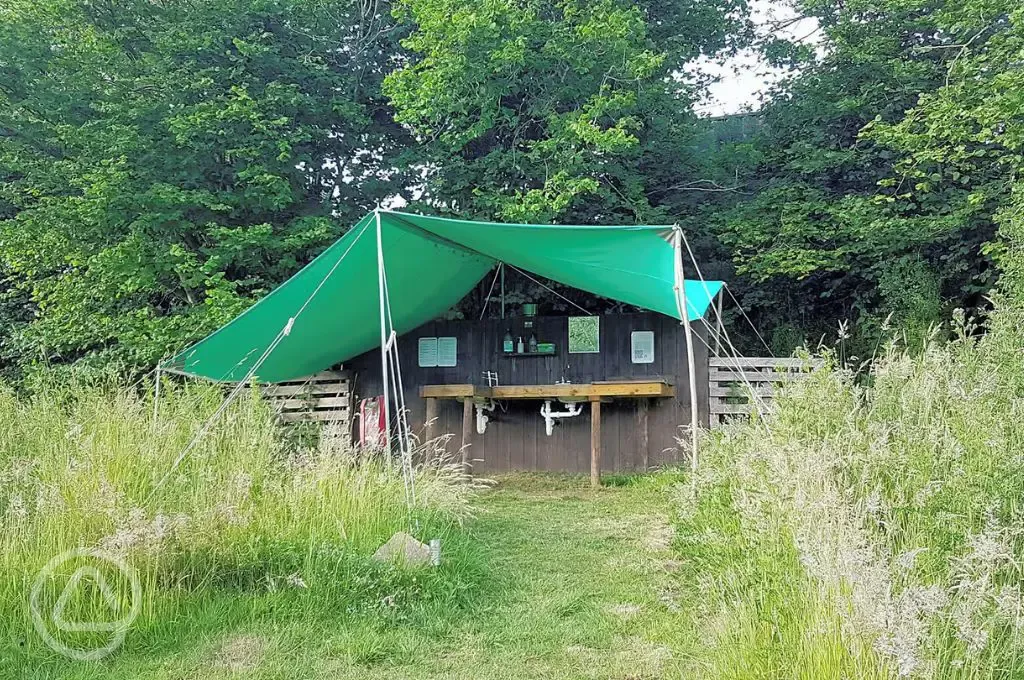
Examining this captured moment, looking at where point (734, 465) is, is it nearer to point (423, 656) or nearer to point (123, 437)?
point (423, 656)

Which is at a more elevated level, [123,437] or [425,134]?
[425,134]

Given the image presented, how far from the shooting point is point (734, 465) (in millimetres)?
3186

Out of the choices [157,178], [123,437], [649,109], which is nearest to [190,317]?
[157,178]

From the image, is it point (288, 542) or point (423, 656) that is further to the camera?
point (288, 542)

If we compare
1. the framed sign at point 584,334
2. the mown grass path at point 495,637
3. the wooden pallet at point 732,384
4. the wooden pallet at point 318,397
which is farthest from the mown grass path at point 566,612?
the wooden pallet at point 318,397

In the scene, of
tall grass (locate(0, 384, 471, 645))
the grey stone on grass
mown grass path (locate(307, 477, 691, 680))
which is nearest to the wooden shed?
mown grass path (locate(307, 477, 691, 680))

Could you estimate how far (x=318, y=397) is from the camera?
7.10 meters

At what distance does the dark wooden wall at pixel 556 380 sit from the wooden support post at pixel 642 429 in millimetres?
18

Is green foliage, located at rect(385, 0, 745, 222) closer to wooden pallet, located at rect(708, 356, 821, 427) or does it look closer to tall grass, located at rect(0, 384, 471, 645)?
wooden pallet, located at rect(708, 356, 821, 427)

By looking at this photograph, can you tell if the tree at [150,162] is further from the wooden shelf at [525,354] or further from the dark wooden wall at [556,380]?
the wooden shelf at [525,354]

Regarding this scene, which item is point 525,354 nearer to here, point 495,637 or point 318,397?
point 318,397

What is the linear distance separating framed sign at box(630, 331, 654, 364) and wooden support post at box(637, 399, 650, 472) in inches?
14.8

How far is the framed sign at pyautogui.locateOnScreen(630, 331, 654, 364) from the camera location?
6.74 meters

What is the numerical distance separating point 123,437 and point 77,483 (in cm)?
34
